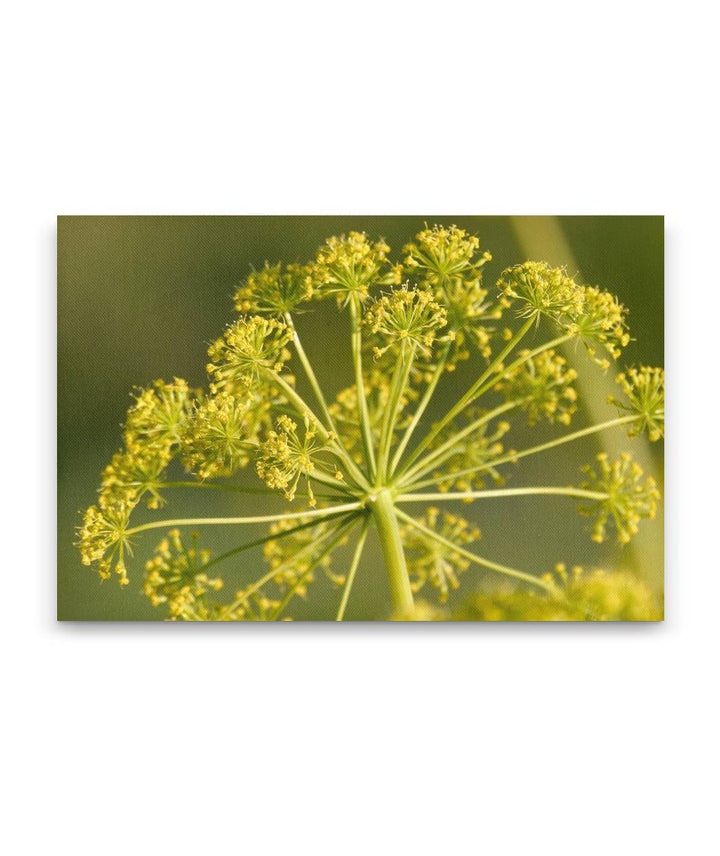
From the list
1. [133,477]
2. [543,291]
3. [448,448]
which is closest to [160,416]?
[133,477]

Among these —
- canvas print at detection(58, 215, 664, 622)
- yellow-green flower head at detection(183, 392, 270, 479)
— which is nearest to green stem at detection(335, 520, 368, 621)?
canvas print at detection(58, 215, 664, 622)

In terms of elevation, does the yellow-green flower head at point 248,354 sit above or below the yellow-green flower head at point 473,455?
above

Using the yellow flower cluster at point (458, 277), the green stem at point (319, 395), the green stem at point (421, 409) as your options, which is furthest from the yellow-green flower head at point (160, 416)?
the yellow flower cluster at point (458, 277)

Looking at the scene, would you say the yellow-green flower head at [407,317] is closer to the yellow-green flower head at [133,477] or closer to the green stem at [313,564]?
the green stem at [313,564]

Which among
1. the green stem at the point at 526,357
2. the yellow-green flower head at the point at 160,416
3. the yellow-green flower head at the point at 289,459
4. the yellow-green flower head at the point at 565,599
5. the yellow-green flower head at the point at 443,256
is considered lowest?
the yellow-green flower head at the point at 565,599


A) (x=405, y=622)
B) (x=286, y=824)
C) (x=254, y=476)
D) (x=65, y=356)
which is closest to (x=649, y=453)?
(x=405, y=622)
